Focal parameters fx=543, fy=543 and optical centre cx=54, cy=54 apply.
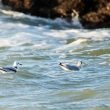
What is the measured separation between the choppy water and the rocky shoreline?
1.58ft

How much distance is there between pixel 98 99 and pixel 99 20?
38.0 ft

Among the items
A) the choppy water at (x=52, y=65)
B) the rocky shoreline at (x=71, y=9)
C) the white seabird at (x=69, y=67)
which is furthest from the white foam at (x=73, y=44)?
the white seabird at (x=69, y=67)

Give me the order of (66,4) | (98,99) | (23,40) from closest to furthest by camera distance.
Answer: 1. (98,99)
2. (23,40)
3. (66,4)

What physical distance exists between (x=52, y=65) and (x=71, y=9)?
357 inches

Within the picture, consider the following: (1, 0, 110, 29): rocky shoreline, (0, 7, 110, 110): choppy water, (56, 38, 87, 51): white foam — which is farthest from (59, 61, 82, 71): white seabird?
(1, 0, 110, 29): rocky shoreline

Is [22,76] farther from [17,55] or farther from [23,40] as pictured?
[23,40]

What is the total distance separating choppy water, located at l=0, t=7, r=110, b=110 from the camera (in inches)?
324

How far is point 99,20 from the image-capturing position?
19.6m

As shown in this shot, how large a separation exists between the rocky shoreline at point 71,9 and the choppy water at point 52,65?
48 centimetres

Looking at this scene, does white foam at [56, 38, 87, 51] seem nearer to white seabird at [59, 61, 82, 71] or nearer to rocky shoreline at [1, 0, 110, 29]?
rocky shoreline at [1, 0, 110, 29]

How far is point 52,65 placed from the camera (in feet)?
39.2

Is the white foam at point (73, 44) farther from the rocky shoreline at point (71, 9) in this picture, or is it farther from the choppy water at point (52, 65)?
the rocky shoreline at point (71, 9)

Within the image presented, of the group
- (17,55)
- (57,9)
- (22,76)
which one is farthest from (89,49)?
(57,9)

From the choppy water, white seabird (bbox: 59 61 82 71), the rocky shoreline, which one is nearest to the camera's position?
the choppy water
